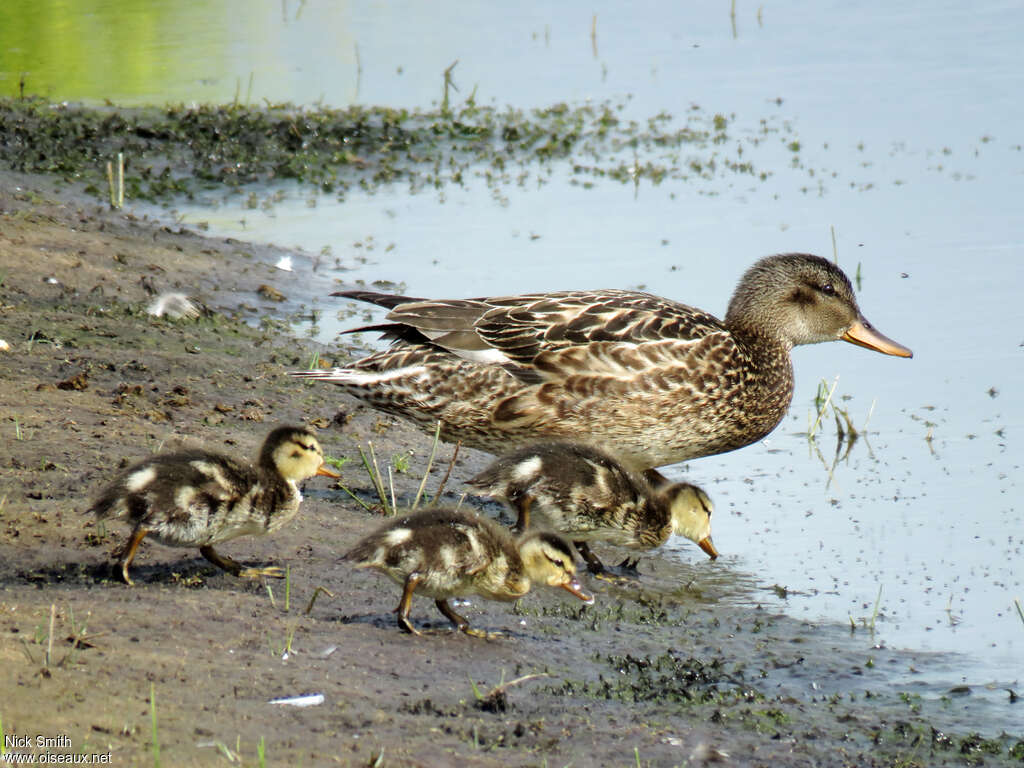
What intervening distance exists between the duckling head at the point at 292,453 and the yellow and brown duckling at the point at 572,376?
1.00 meters

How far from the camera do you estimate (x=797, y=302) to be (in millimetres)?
6871

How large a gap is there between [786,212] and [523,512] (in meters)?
4.74

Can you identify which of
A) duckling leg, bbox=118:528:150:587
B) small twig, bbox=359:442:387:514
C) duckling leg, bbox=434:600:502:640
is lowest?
duckling leg, bbox=434:600:502:640

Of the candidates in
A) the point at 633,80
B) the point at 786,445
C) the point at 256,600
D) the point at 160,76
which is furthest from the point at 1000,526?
the point at 160,76

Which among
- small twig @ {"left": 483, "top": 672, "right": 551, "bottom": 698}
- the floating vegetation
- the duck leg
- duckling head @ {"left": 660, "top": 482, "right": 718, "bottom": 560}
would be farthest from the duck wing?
the floating vegetation

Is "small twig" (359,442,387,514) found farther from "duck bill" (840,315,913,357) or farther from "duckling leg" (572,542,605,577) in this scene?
"duck bill" (840,315,913,357)

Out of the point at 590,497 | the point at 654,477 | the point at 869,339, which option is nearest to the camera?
the point at 590,497

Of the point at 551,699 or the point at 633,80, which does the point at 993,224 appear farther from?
the point at 551,699

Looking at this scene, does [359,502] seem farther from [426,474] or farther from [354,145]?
[354,145]

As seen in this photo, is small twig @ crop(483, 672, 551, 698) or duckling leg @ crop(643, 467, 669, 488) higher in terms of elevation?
small twig @ crop(483, 672, 551, 698)

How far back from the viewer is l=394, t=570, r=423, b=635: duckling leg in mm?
4602

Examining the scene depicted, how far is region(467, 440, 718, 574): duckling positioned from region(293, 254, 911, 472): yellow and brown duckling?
19.5 inches

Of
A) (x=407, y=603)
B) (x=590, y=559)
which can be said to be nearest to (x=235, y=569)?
(x=407, y=603)

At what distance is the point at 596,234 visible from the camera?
9398mm
